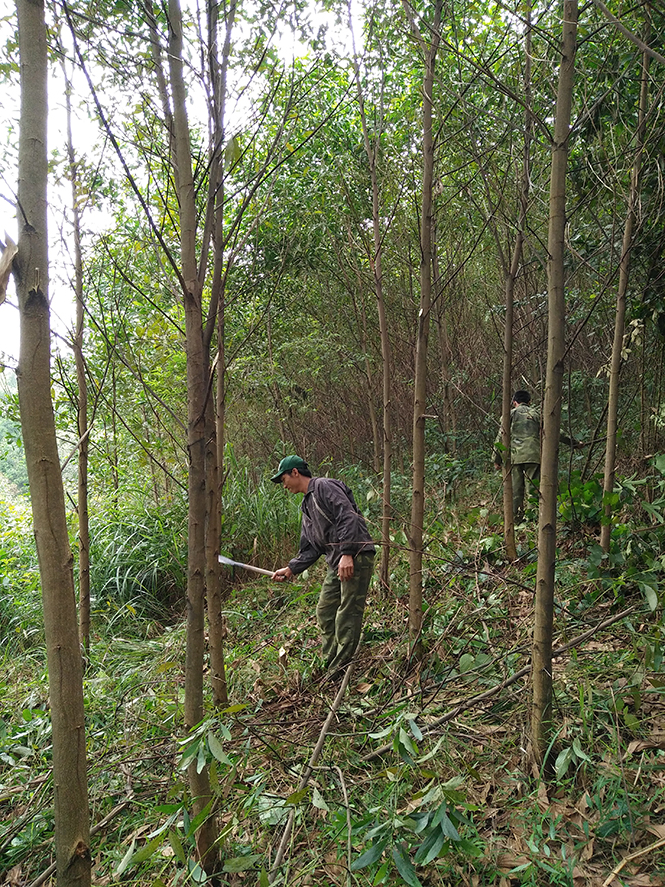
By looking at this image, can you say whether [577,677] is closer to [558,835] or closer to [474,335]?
[558,835]

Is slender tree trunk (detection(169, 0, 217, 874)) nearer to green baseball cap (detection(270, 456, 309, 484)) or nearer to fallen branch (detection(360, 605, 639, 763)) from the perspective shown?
fallen branch (detection(360, 605, 639, 763))

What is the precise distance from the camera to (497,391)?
8961 mm

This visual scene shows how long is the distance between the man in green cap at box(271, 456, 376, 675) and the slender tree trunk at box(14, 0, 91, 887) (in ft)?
8.03

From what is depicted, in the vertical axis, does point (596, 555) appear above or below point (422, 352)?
below

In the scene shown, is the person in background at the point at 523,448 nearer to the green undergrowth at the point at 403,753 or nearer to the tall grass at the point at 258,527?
the green undergrowth at the point at 403,753

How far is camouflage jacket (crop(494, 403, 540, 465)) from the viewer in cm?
583

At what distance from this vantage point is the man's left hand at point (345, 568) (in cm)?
360

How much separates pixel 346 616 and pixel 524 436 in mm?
3170

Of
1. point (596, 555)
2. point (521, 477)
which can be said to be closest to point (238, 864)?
point (596, 555)

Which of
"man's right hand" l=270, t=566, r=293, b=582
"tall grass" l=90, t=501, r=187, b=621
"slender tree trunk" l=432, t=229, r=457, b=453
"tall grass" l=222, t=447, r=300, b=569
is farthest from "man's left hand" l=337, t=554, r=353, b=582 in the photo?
"slender tree trunk" l=432, t=229, r=457, b=453

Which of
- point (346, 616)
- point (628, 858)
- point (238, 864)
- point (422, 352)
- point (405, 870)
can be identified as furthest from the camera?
point (346, 616)

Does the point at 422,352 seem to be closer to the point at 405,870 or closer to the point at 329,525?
the point at 329,525

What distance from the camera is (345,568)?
3600 millimetres

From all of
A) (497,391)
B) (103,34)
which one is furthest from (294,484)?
(497,391)
